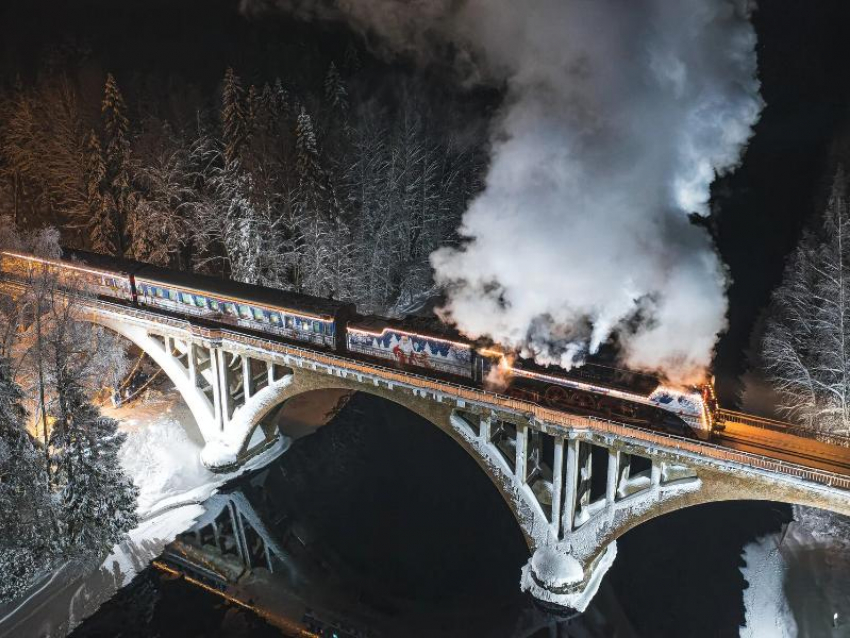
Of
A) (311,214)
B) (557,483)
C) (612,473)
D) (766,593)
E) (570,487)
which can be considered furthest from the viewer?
(311,214)

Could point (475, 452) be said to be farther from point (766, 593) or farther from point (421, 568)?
point (766, 593)

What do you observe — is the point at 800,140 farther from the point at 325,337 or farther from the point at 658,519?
the point at 325,337

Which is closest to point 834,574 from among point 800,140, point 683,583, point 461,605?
point 683,583

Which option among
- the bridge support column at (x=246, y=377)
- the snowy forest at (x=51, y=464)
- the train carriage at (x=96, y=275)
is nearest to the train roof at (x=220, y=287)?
the train carriage at (x=96, y=275)

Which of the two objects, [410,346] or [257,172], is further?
[257,172]

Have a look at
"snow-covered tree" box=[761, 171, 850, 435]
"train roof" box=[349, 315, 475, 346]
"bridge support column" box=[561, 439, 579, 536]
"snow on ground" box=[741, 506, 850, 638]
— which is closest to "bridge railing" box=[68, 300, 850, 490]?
"bridge support column" box=[561, 439, 579, 536]

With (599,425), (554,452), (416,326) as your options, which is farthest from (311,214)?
(599,425)
